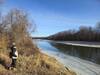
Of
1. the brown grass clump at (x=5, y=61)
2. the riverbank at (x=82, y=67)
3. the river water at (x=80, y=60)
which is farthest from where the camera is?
the river water at (x=80, y=60)

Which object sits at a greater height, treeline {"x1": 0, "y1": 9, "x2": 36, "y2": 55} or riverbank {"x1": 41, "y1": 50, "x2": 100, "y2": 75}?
treeline {"x1": 0, "y1": 9, "x2": 36, "y2": 55}

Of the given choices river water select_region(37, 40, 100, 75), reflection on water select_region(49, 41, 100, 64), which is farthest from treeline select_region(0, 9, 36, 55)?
reflection on water select_region(49, 41, 100, 64)

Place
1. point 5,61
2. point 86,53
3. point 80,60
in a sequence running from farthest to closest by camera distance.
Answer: point 86,53
point 80,60
point 5,61

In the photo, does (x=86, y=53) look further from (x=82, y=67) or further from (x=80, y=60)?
(x=82, y=67)

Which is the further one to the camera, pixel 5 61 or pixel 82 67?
pixel 82 67

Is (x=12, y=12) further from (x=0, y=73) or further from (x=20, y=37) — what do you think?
(x=0, y=73)

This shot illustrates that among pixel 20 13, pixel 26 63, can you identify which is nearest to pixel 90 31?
pixel 20 13

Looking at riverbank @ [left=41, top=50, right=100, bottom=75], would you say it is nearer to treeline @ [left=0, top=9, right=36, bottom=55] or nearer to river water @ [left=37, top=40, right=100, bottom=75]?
river water @ [left=37, top=40, right=100, bottom=75]

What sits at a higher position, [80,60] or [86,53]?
[80,60]

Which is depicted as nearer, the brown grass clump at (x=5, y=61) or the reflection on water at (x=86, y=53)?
the brown grass clump at (x=5, y=61)

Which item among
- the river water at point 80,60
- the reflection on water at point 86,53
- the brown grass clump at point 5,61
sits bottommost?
the reflection on water at point 86,53

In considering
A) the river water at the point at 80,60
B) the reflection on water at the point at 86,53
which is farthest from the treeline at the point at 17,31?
the reflection on water at the point at 86,53

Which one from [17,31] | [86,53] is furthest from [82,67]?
[86,53]

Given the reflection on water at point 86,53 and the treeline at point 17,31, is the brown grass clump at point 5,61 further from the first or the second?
the reflection on water at point 86,53
